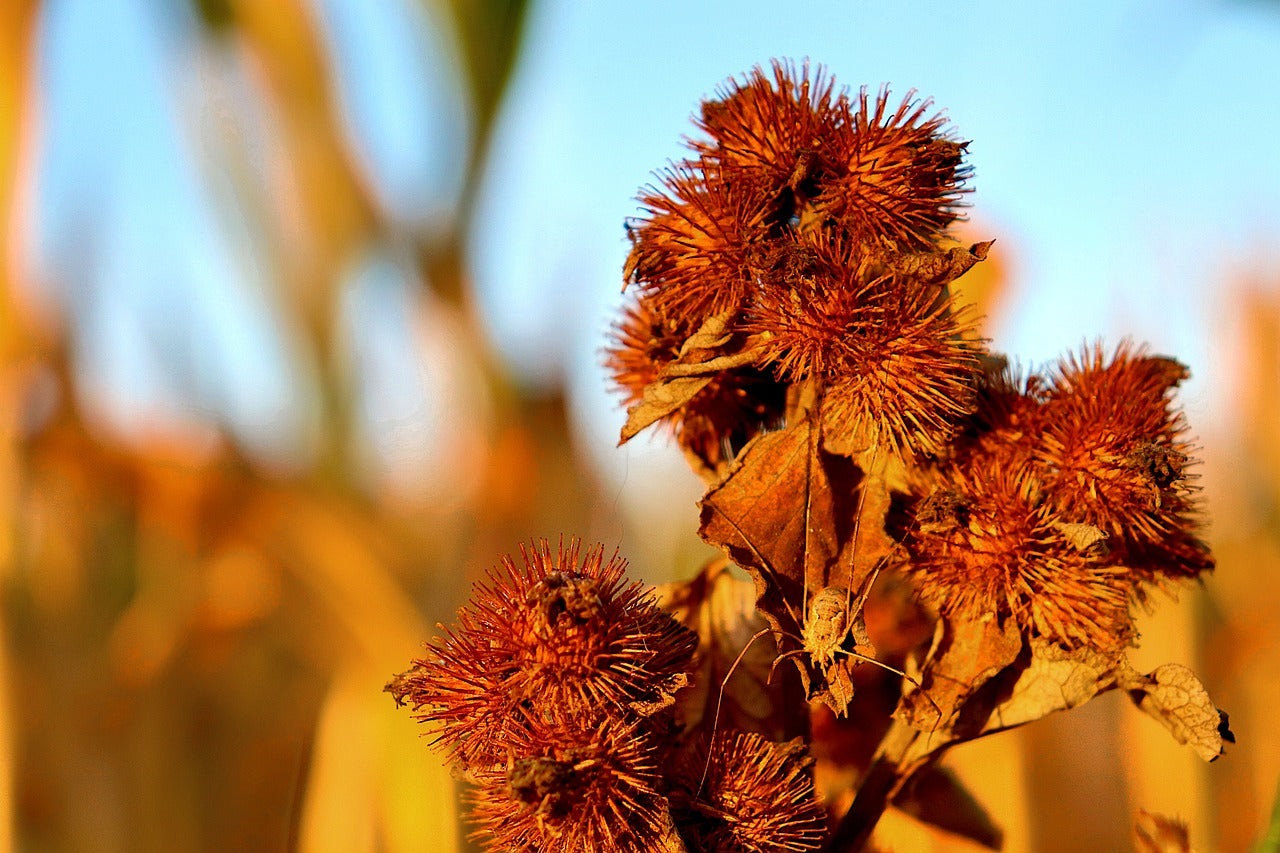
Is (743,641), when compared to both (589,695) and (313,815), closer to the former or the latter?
(589,695)

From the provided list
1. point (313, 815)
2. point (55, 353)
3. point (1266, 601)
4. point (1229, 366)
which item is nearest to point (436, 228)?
point (55, 353)

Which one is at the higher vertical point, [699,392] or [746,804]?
[699,392]

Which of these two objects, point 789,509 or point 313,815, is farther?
point 313,815

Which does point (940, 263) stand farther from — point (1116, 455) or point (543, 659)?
point (543, 659)

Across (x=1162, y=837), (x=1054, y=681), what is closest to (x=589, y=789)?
(x=1054, y=681)

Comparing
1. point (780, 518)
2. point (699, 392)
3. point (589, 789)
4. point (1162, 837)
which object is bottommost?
point (1162, 837)

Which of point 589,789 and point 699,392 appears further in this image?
point 699,392

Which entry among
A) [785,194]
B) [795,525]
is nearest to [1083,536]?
[795,525]
